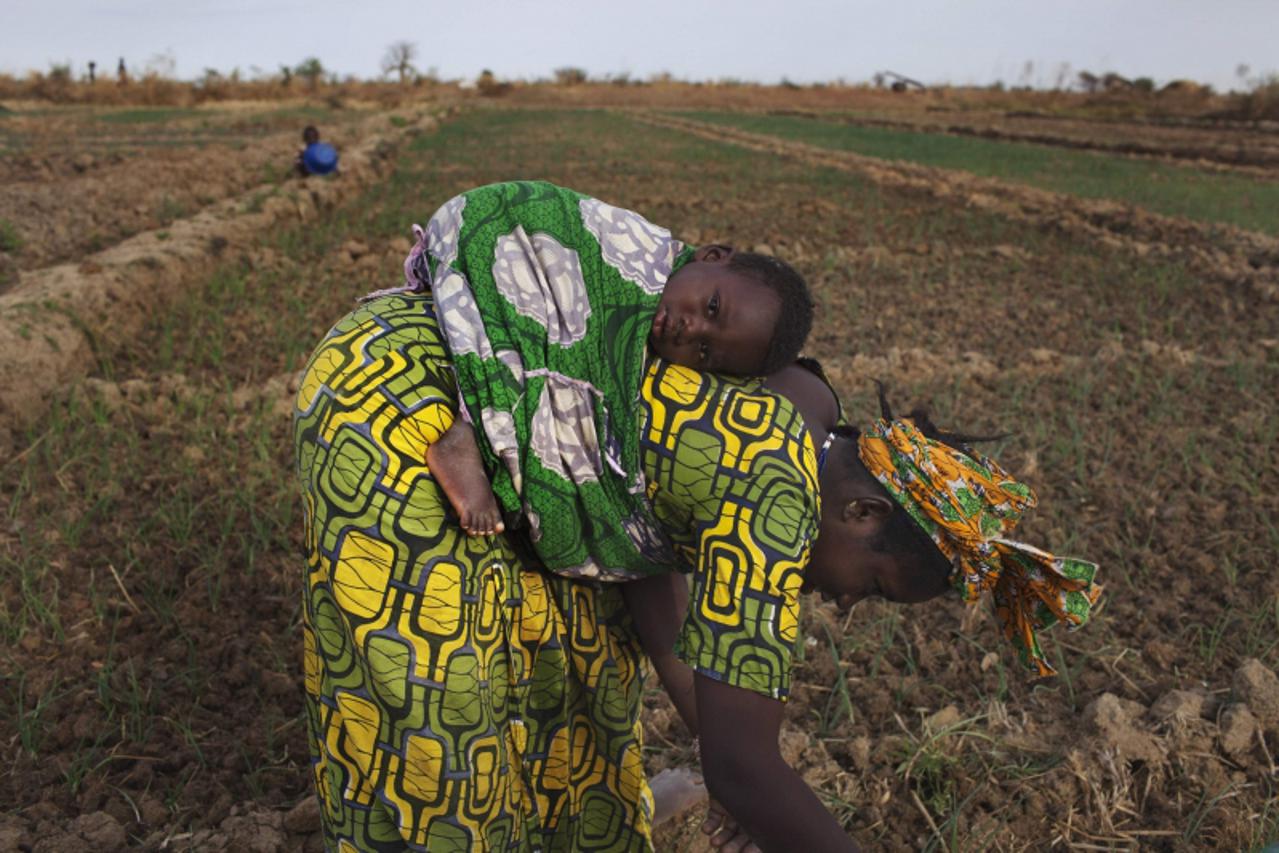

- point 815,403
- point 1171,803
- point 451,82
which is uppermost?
point 451,82

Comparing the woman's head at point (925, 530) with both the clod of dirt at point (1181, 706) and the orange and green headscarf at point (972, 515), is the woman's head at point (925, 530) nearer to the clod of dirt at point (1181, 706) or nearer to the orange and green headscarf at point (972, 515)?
the orange and green headscarf at point (972, 515)

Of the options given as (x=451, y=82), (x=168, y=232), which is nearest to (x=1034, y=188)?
A: (x=168, y=232)

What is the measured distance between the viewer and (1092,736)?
2346mm

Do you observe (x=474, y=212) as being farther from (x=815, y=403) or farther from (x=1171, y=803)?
(x=1171, y=803)

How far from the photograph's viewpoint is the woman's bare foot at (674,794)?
77.4 inches

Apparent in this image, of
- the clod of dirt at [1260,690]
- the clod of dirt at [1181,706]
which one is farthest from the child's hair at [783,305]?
the clod of dirt at [1260,690]

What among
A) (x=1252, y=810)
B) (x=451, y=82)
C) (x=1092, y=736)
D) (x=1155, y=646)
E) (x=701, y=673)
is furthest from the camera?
(x=451, y=82)

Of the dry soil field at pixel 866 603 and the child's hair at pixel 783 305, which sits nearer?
the child's hair at pixel 783 305

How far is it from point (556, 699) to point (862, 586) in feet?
1.57

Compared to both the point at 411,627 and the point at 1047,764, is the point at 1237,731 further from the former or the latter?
the point at 411,627

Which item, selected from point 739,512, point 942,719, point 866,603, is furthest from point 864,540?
point 866,603

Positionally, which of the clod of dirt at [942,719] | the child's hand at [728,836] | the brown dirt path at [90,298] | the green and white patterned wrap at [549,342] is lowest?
the clod of dirt at [942,719]

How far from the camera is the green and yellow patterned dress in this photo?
1144mm

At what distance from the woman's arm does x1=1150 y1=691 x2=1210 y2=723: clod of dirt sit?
1.62 m
